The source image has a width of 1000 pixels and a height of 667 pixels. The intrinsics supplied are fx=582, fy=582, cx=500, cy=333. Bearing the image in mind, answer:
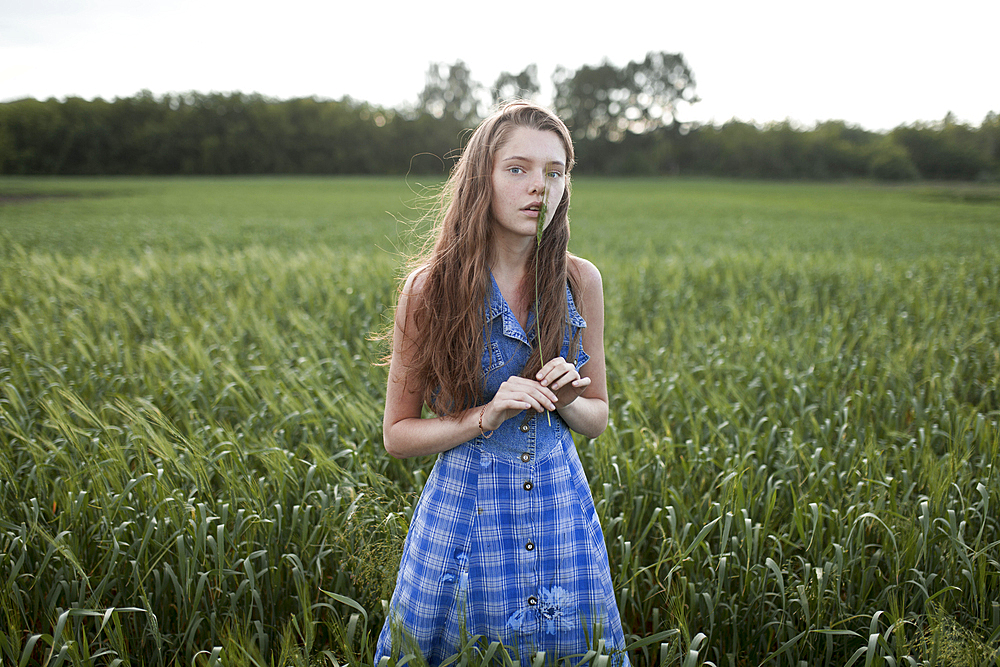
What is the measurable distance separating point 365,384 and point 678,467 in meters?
2.27

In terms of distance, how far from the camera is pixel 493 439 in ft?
4.83

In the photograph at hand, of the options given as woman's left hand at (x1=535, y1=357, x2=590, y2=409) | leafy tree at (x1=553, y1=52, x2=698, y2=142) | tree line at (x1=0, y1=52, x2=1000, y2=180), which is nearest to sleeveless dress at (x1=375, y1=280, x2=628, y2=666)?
woman's left hand at (x1=535, y1=357, x2=590, y2=409)

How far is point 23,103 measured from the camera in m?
40.4

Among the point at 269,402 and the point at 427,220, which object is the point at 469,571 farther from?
the point at 269,402

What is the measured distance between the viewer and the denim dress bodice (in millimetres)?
1460

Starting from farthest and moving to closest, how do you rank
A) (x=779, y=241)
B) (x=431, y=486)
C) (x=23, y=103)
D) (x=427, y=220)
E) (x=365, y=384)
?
(x=23, y=103), (x=779, y=241), (x=365, y=384), (x=427, y=220), (x=431, y=486)

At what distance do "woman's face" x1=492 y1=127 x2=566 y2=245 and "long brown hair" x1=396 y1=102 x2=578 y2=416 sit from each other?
3cm

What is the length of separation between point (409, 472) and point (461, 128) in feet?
214

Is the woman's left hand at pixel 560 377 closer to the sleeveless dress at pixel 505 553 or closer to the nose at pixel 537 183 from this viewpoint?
the sleeveless dress at pixel 505 553

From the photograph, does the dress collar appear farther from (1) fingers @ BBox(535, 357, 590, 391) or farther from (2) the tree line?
(2) the tree line

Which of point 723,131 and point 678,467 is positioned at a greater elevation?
point 723,131

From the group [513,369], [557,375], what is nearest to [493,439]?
[513,369]

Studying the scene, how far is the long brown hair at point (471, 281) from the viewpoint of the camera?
4.60ft

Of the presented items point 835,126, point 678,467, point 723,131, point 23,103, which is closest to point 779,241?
point 678,467
